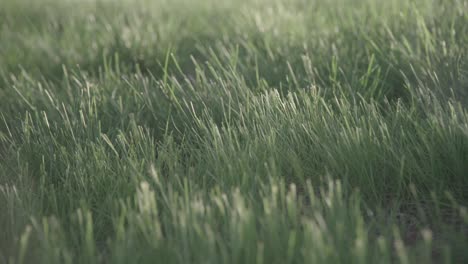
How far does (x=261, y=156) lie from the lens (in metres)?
1.68

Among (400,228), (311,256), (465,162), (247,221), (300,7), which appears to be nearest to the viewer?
(311,256)

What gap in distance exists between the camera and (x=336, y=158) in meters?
1.66

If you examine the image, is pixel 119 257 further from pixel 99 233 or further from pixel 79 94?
pixel 79 94

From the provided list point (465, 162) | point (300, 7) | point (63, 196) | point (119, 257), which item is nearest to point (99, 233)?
point (63, 196)

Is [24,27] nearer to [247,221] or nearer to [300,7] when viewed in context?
[300,7]

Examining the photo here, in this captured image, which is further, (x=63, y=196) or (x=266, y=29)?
(x=266, y=29)

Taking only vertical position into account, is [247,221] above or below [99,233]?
above

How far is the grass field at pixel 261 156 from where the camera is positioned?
1.30m

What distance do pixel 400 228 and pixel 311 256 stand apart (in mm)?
418

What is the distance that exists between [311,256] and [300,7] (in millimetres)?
2797

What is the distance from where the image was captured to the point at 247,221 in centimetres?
126

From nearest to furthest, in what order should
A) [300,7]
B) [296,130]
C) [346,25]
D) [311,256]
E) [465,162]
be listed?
[311,256] → [465,162] → [296,130] → [346,25] → [300,7]

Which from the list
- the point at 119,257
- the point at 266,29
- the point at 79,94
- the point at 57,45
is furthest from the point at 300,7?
the point at 119,257

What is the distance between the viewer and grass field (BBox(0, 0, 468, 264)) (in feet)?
4.28
